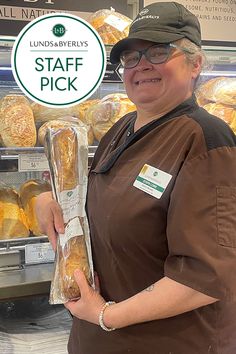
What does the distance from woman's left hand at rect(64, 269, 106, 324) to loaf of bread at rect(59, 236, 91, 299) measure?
0.07 feet

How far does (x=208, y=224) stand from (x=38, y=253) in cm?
84

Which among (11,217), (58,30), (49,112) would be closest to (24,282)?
(11,217)

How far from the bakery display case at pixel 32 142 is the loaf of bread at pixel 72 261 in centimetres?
42

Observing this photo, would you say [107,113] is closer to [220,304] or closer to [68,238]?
[68,238]

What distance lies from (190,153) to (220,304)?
0.39m

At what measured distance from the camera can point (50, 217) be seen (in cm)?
118

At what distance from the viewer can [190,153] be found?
0.98 metres

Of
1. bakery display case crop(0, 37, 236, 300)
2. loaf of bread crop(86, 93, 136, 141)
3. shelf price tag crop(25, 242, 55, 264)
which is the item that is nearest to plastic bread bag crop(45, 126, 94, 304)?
bakery display case crop(0, 37, 236, 300)

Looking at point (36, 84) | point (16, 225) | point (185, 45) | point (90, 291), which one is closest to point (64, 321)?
point (16, 225)

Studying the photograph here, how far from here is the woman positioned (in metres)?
0.95

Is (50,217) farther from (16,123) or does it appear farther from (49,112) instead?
(49,112)

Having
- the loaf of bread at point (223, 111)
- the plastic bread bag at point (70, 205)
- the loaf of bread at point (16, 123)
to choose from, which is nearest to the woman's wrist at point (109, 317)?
the plastic bread bag at point (70, 205)

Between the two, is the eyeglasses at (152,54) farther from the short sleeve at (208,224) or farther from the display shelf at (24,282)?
the display shelf at (24,282)

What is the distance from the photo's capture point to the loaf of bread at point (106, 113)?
177 centimetres
